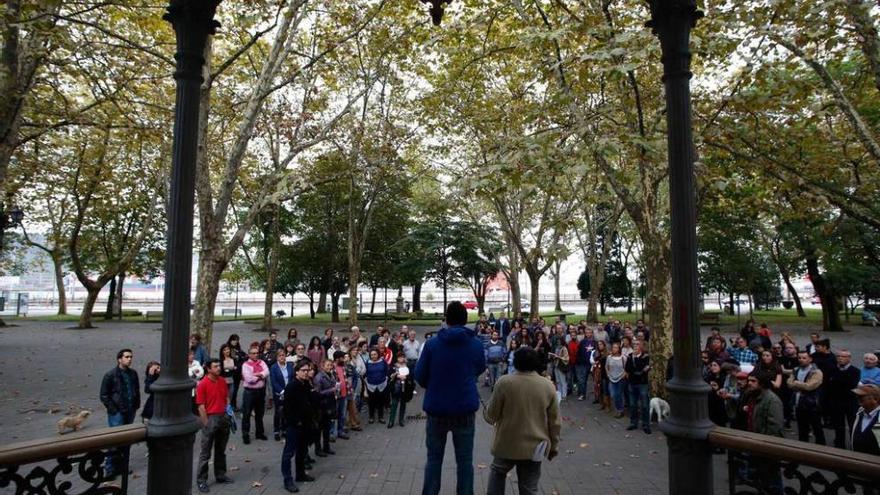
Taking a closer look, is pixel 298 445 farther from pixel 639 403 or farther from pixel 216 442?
pixel 639 403

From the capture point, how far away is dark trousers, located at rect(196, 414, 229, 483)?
24.0 feet

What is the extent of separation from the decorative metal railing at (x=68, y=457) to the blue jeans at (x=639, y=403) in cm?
959

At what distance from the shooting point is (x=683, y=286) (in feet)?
11.7

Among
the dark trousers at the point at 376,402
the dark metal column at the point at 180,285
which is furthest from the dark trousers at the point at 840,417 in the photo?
the dark metal column at the point at 180,285

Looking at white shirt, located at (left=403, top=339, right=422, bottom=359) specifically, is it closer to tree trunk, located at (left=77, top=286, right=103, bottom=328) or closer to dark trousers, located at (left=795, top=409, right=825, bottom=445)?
dark trousers, located at (left=795, top=409, right=825, bottom=445)

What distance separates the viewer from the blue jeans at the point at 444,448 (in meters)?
4.66

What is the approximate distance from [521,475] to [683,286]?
6.78ft

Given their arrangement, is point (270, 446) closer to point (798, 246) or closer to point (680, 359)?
point (680, 359)

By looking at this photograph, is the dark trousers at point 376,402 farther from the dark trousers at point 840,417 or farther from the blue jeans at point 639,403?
the dark trousers at point 840,417

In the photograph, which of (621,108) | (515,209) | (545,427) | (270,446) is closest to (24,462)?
(545,427)

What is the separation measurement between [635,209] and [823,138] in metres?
5.68

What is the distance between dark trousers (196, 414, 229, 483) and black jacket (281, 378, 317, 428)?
2.89ft

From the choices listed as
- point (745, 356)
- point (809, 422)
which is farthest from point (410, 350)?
point (809, 422)

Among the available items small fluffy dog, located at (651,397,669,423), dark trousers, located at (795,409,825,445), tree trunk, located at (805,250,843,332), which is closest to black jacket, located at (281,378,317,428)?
small fluffy dog, located at (651,397,669,423)
